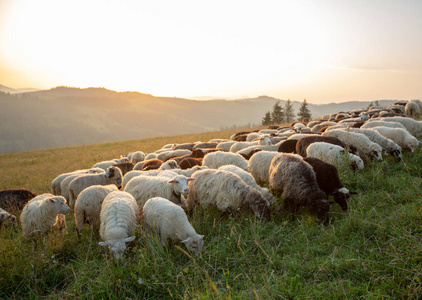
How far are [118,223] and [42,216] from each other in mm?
2685

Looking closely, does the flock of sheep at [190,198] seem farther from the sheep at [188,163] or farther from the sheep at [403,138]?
the sheep at [188,163]

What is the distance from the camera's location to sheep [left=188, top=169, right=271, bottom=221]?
5.47 meters

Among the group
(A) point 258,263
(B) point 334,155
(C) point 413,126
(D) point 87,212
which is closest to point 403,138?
(C) point 413,126

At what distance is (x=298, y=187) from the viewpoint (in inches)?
221

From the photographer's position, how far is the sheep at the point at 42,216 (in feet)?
19.5

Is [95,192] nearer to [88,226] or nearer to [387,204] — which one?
[88,226]

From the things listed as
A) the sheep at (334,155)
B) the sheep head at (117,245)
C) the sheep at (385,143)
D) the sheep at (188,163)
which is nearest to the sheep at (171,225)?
the sheep head at (117,245)

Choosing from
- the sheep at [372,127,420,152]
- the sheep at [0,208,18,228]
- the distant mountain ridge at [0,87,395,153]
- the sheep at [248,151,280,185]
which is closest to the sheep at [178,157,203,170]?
the sheep at [248,151,280,185]

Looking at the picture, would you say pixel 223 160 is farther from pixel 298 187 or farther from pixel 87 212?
pixel 87 212

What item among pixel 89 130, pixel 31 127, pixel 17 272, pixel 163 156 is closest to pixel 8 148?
pixel 31 127

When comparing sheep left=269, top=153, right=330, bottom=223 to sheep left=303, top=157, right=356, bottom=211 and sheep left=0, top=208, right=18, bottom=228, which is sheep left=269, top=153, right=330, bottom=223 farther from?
sheep left=0, top=208, right=18, bottom=228

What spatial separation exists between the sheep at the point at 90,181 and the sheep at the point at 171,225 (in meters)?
4.30

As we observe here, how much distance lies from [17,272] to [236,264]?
3864mm

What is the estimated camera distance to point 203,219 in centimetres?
541
